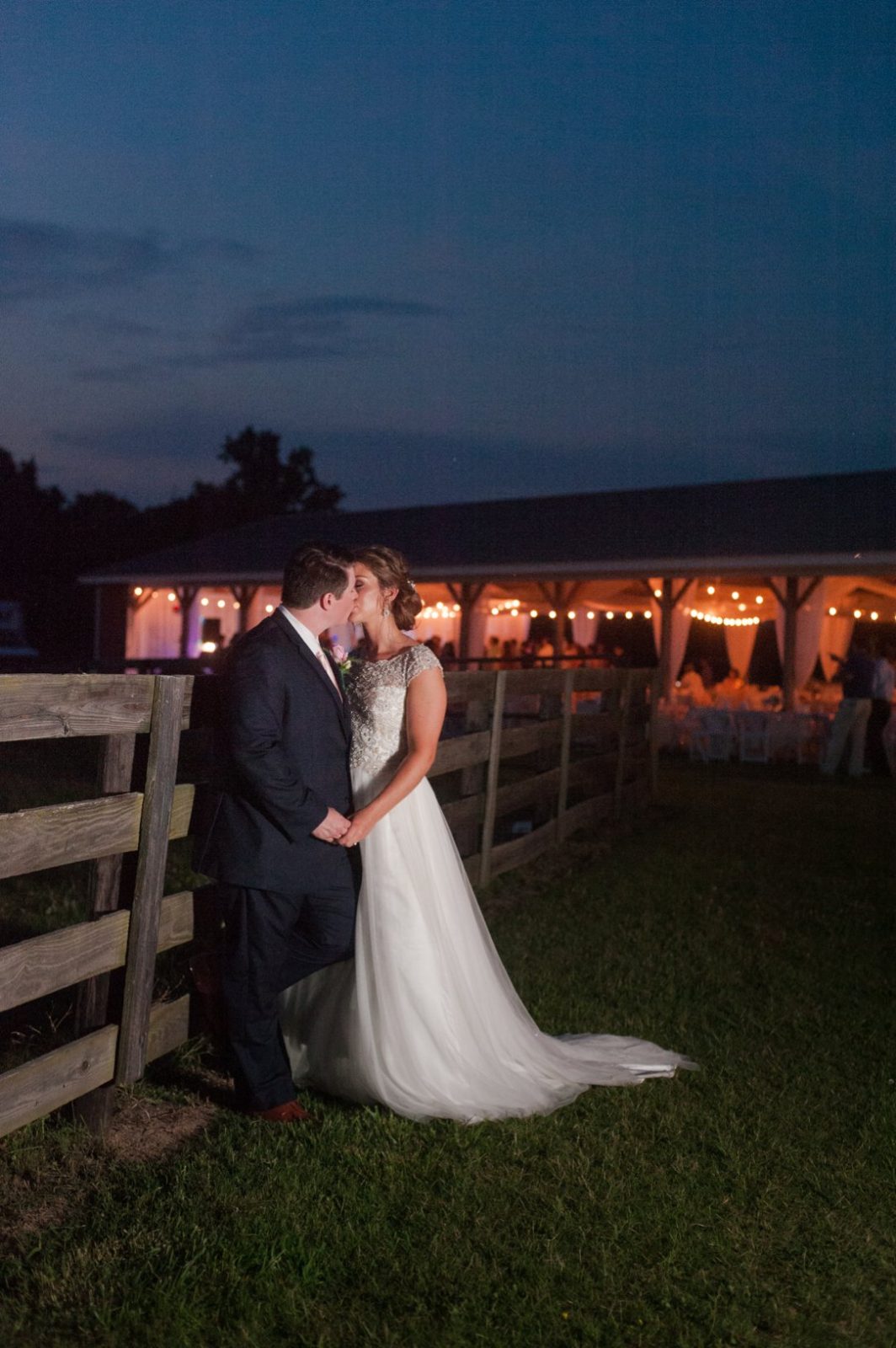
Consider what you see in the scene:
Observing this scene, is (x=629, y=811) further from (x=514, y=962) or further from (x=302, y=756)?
(x=302, y=756)

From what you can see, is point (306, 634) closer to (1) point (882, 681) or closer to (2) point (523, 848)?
(2) point (523, 848)

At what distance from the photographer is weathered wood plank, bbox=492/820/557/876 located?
822cm

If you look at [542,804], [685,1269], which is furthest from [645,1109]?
[542,804]

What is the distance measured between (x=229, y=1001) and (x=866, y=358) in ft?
312

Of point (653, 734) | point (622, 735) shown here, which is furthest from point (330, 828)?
point (653, 734)

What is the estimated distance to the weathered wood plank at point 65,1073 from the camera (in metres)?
3.49

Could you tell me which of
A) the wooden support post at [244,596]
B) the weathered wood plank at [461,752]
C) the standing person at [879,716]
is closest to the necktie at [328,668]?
the weathered wood plank at [461,752]

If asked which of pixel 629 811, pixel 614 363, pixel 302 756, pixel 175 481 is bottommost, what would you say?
pixel 629 811

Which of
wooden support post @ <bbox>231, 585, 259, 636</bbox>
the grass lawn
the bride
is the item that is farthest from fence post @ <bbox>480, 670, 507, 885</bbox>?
wooden support post @ <bbox>231, 585, 259, 636</bbox>

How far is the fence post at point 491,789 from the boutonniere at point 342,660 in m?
3.10

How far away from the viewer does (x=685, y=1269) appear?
330 centimetres

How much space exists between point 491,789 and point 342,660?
326cm

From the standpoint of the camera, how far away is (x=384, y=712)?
4621 millimetres

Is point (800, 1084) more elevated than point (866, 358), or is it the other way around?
point (866, 358)
